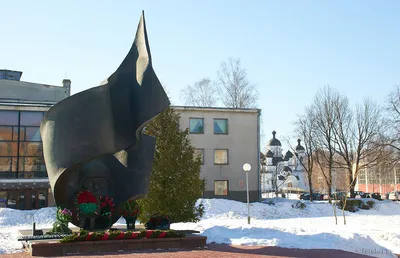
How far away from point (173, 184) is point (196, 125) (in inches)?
1009

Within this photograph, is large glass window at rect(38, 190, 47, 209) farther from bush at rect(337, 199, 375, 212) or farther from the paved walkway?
the paved walkway

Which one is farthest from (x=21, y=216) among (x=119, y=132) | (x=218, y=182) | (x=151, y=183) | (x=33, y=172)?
(x=218, y=182)

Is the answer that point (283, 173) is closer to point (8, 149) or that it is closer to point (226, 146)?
point (226, 146)

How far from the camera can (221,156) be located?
148ft

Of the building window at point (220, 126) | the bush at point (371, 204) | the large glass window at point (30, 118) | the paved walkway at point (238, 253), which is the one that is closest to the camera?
the paved walkway at point (238, 253)

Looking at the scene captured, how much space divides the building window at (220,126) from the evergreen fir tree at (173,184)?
82.5 feet

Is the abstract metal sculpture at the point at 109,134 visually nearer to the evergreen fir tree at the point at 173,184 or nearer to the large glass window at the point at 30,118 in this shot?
the evergreen fir tree at the point at 173,184

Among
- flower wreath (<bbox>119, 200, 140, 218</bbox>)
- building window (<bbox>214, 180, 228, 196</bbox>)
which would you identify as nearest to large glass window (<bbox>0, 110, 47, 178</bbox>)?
building window (<bbox>214, 180, 228, 196</bbox>)

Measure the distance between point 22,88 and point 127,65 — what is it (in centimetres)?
3268

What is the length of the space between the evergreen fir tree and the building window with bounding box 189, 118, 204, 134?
80.1ft

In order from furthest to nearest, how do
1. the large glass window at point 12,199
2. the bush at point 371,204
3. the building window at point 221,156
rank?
the building window at point 221,156
the bush at point 371,204
the large glass window at point 12,199

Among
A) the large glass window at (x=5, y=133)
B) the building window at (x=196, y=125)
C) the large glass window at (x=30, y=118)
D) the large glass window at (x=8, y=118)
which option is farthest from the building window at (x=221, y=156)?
the large glass window at (x=5, y=133)

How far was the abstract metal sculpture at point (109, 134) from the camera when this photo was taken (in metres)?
15.7

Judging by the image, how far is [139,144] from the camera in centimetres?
1764
